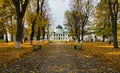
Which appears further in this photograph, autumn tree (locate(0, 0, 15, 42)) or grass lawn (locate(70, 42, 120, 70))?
autumn tree (locate(0, 0, 15, 42))

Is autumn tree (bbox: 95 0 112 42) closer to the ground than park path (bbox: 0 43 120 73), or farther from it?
farther from it

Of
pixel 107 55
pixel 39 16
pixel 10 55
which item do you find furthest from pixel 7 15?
pixel 107 55

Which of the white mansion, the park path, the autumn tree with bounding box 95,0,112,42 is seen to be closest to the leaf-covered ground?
the park path

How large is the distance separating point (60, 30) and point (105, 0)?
511ft

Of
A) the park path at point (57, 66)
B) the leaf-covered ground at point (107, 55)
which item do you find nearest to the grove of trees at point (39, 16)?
the leaf-covered ground at point (107, 55)

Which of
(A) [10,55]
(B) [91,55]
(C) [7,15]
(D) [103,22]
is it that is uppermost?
(C) [7,15]

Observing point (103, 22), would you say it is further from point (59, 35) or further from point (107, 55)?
point (59, 35)

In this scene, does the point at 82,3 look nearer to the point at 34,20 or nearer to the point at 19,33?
the point at 34,20

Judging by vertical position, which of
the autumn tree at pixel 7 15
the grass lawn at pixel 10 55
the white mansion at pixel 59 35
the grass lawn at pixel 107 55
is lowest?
the grass lawn at pixel 107 55

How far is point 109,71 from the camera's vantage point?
14.4 meters

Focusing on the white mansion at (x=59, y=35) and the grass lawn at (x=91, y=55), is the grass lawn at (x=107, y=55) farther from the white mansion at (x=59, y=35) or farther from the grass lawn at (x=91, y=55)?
the white mansion at (x=59, y=35)

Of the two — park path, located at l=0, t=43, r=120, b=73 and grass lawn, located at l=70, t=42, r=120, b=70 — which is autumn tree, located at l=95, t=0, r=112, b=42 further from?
park path, located at l=0, t=43, r=120, b=73

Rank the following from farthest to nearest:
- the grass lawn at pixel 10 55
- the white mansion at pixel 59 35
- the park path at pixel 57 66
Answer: the white mansion at pixel 59 35
the grass lawn at pixel 10 55
the park path at pixel 57 66

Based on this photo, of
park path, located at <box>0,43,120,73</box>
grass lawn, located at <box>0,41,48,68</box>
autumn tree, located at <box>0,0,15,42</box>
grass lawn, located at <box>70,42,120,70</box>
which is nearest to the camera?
park path, located at <box>0,43,120,73</box>
